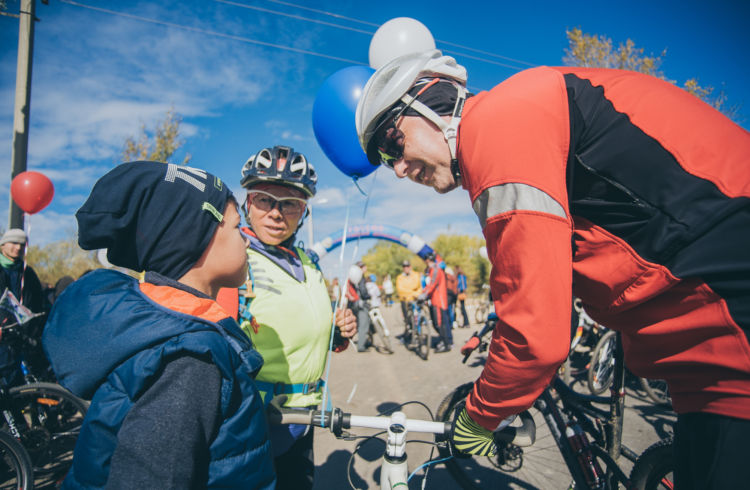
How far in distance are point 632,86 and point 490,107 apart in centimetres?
45

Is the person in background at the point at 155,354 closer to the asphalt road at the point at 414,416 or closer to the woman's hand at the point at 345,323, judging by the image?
the asphalt road at the point at 414,416

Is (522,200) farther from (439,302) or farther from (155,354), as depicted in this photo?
(439,302)

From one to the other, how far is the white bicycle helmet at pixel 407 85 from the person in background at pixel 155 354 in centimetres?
78

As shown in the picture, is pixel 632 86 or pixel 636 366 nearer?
pixel 632 86

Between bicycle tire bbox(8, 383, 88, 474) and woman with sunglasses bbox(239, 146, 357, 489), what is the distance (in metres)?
3.55

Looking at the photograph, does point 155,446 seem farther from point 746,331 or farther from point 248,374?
point 746,331

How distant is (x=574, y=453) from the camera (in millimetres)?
2326

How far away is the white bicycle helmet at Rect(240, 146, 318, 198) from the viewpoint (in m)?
2.38

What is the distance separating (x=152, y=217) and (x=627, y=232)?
5.01 feet

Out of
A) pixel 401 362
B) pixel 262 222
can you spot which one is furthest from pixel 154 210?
pixel 401 362

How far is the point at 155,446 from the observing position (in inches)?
33.1

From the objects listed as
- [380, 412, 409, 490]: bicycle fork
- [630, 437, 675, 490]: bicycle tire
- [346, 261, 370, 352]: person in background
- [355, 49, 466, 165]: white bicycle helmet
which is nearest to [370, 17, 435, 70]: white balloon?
[355, 49, 466, 165]: white bicycle helmet

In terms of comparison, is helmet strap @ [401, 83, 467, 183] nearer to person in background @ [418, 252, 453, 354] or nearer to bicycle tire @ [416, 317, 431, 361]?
bicycle tire @ [416, 317, 431, 361]

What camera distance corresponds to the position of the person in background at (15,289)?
409cm
